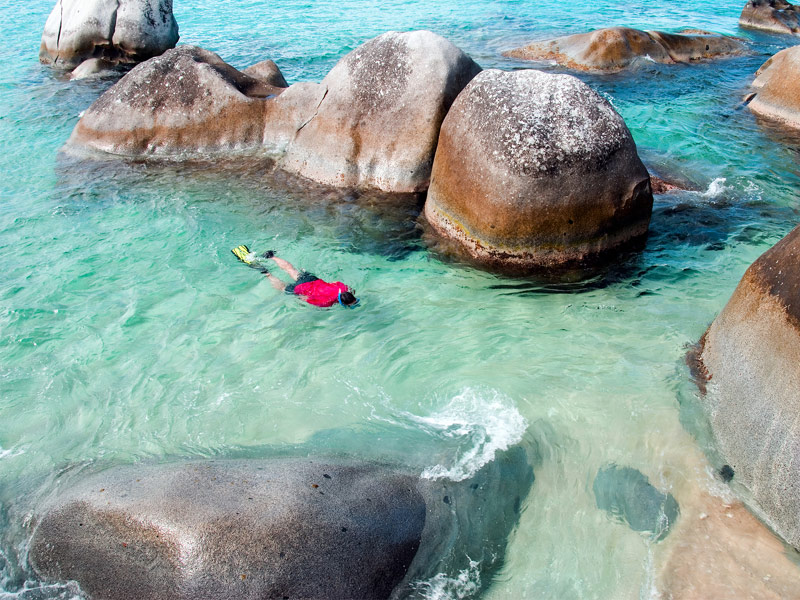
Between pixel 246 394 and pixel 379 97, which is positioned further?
pixel 379 97

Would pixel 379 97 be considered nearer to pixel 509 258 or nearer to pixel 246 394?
pixel 509 258

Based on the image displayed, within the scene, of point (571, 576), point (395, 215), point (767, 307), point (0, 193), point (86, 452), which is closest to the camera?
point (571, 576)

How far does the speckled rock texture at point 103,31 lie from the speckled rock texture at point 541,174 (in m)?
12.0

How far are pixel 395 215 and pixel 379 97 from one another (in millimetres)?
1774

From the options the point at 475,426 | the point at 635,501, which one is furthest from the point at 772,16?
the point at 635,501

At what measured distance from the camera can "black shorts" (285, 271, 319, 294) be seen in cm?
720

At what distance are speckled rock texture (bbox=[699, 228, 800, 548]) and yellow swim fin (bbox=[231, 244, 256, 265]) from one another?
527 cm

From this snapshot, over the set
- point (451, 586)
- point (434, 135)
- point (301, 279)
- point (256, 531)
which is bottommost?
point (451, 586)

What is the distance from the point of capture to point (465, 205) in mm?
7480

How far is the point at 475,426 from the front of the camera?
5.29m

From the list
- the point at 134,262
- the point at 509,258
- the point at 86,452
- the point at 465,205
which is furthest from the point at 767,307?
the point at 134,262

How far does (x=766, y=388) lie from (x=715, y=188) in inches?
229

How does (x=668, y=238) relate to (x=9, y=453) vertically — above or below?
above

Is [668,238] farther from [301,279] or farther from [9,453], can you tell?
[9,453]
